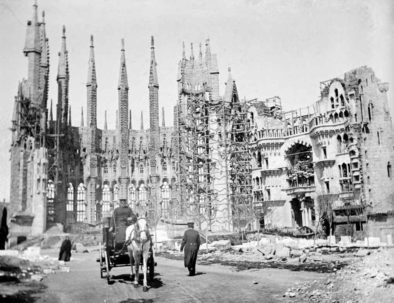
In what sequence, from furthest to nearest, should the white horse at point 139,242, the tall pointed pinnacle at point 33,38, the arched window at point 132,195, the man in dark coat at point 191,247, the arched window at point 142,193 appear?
the arched window at point 142,193 < the arched window at point 132,195 < the tall pointed pinnacle at point 33,38 < the man in dark coat at point 191,247 < the white horse at point 139,242

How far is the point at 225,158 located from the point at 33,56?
104 feet

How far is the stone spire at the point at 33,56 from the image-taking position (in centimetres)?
6053

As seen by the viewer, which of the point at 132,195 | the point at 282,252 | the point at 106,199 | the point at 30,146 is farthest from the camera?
the point at 132,195

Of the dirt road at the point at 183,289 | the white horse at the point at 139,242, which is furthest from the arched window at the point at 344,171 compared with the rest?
the white horse at the point at 139,242

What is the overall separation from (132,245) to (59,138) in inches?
2297

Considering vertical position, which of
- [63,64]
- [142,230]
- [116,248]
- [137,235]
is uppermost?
[63,64]

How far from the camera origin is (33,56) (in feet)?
199

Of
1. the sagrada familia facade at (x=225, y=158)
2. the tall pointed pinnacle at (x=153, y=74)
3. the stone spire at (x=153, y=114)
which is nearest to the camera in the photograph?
the sagrada familia facade at (x=225, y=158)

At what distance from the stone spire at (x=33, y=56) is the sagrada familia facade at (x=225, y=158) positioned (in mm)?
138

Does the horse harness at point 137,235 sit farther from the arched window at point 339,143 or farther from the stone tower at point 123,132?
the stone tower at point 123,132

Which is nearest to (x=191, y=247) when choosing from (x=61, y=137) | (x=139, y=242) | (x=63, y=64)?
(x=139, y=242)

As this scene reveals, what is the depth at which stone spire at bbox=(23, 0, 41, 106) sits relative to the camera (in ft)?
199

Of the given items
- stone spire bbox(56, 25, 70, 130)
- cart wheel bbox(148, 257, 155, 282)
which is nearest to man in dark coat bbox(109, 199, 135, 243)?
cart wheel bbox(148, 257, 155, 282)

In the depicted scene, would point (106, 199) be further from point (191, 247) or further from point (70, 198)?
point (191, 247)
